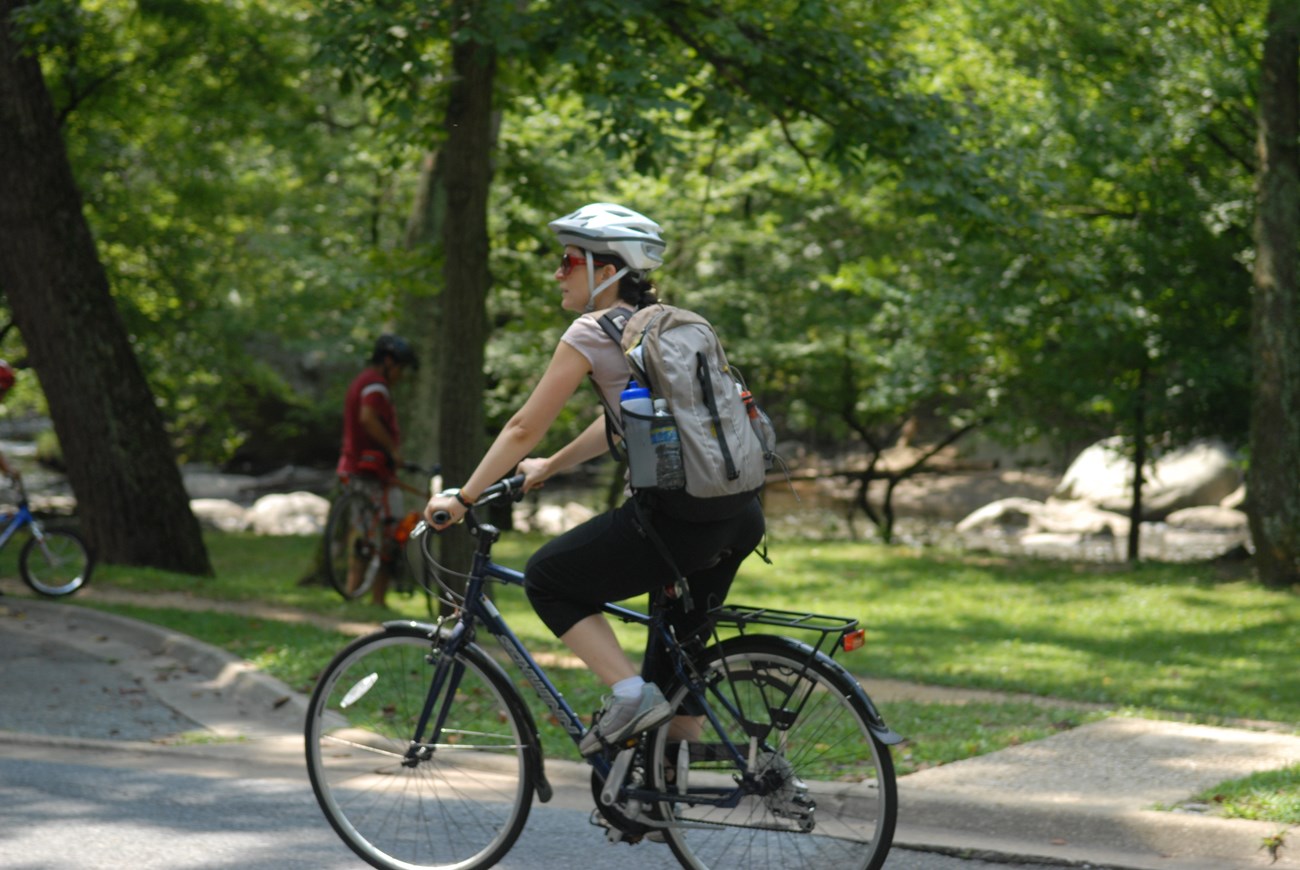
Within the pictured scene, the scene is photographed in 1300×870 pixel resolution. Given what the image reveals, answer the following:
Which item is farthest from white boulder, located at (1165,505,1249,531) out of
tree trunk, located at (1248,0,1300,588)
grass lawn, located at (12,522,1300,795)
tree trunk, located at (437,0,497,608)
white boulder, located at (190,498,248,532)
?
tree trunk, located at (437,0,497,608)

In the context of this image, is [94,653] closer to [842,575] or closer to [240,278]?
[842,575]

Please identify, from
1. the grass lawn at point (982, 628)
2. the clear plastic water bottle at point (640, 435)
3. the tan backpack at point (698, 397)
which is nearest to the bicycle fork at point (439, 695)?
the clear plastic water bottle at point (640, 435)

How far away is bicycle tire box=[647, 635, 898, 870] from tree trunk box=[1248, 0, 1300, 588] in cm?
1192

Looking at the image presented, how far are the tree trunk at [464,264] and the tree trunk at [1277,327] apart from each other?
8.58 metres

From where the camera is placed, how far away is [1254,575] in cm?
1551

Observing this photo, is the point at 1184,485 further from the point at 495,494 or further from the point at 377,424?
the point at 495,494

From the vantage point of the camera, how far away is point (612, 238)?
4348 mm

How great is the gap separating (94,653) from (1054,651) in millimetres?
6667

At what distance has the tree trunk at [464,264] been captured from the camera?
9.91 meters

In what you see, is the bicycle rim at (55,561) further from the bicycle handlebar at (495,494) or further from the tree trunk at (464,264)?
the bicycle handlebar at (495,494)

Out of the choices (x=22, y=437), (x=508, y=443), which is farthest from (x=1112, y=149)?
(x=22, y=437)

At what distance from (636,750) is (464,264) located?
590 cm

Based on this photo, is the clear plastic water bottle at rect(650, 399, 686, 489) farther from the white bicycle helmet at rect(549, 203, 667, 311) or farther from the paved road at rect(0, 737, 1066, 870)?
the paved road at rect(0, 737, 1066, 870)

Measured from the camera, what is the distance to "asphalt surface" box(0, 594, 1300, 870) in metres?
5.07
